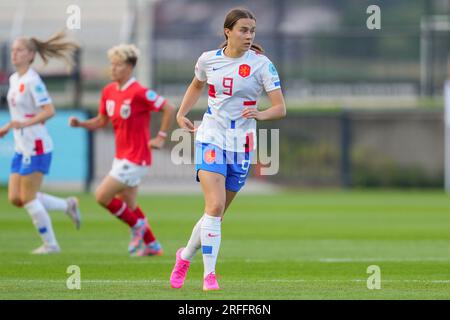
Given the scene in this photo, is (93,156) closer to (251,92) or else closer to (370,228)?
(370,228)

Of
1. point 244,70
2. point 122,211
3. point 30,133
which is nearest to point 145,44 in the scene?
point 30,133

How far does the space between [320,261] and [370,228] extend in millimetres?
4851

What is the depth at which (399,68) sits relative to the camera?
29938mm

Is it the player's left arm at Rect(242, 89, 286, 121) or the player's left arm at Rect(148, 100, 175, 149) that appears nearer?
the player's left arm at Rect(242, 89, 286, 121)

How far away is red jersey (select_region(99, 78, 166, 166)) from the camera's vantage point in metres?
12.8

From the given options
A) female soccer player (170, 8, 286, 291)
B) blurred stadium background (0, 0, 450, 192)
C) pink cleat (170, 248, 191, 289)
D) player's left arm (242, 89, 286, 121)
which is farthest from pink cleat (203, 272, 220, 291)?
blurred stadium background (0, 0, 450, 192)

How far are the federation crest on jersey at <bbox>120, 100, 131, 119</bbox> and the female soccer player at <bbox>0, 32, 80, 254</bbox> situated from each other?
77 cm

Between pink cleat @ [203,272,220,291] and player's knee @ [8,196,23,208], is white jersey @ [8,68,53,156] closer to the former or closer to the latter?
player's knee @ [8,196,23,208]

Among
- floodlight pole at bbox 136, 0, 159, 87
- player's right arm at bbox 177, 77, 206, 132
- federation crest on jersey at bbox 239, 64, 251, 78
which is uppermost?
floodlight pole at bbox 136, 0, 159, 87

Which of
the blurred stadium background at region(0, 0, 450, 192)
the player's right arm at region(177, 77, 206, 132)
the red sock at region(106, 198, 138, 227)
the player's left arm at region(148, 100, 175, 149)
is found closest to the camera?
the player's right arm at region(177, 77, 206, 132)

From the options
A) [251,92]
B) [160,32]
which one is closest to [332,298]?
[251,92]

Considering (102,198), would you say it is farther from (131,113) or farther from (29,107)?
(29,107)

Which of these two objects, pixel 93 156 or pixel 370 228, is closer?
pixel 370 228

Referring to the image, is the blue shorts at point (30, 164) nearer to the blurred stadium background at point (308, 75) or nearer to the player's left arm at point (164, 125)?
the player's left arm at point (164, 125)
